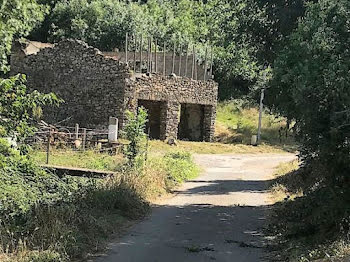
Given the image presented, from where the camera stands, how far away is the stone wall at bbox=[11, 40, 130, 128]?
89.2 ft

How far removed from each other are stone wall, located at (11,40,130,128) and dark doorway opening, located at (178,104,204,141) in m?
8.86

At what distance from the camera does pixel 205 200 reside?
14508mm

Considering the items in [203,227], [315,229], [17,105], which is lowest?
[203,227]

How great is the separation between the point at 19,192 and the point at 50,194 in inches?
38.1

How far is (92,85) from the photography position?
2756 cm

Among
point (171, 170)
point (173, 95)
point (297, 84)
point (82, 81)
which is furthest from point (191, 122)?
point (297, 84)

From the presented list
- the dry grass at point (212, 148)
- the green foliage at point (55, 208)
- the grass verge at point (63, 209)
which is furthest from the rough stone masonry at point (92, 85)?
the green foliage at point (55, 208)

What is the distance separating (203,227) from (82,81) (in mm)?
18193

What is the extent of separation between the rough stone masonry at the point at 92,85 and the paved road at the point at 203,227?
9.84m

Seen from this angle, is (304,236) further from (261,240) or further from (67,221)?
(67,221)

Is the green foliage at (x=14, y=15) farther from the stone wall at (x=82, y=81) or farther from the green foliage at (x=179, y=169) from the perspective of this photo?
the stone wall at (x=82, y=81)

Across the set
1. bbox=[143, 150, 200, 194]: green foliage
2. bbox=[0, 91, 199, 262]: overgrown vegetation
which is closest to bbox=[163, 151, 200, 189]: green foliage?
bbox=[143, 150, 200, 194]: green foliage

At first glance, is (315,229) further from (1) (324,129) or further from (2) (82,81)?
(2) (82,81)

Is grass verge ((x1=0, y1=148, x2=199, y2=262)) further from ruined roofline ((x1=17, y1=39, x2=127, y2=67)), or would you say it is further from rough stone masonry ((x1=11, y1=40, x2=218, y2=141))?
ruined roofline ((x1=17, y1=39, x2=127, y2=67))
